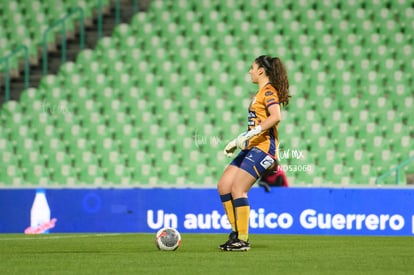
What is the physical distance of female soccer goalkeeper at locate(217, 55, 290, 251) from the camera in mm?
8250

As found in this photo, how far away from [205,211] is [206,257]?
4.72 m

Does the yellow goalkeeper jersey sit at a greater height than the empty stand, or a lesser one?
lesser

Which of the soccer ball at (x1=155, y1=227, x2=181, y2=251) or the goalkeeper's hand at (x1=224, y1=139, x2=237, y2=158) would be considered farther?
the soccer ball at (x1=155, y1=227, x2=181, y2=251)

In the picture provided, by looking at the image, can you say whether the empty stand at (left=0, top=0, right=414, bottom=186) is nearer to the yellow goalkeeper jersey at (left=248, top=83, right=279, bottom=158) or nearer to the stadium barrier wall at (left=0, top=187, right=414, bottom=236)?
the stadium barrier wall at (left=0, top=187, right=414, bottom=236)

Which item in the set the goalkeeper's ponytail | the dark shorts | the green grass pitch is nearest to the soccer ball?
the green grass pitch

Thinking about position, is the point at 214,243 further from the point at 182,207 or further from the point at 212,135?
the point at 212,135

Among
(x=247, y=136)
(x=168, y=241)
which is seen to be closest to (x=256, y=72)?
(x=247, y=136)

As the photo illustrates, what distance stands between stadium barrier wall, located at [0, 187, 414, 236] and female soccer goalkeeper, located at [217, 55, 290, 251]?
3.87 metres

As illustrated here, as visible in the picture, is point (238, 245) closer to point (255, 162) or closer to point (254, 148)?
point (255, 162)

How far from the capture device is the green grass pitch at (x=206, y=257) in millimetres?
6691

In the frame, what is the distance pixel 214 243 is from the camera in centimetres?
977

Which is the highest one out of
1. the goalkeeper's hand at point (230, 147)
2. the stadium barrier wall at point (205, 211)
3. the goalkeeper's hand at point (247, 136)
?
the goalkeeper's hand at point (247, 136)

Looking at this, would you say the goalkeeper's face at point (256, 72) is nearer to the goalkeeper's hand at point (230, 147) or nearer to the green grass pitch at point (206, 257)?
the goalkeeper's hand at point (230, 147)

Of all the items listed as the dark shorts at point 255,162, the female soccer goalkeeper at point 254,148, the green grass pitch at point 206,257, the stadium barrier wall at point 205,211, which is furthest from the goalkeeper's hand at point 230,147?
the stadium barrier wall at point 205,211
